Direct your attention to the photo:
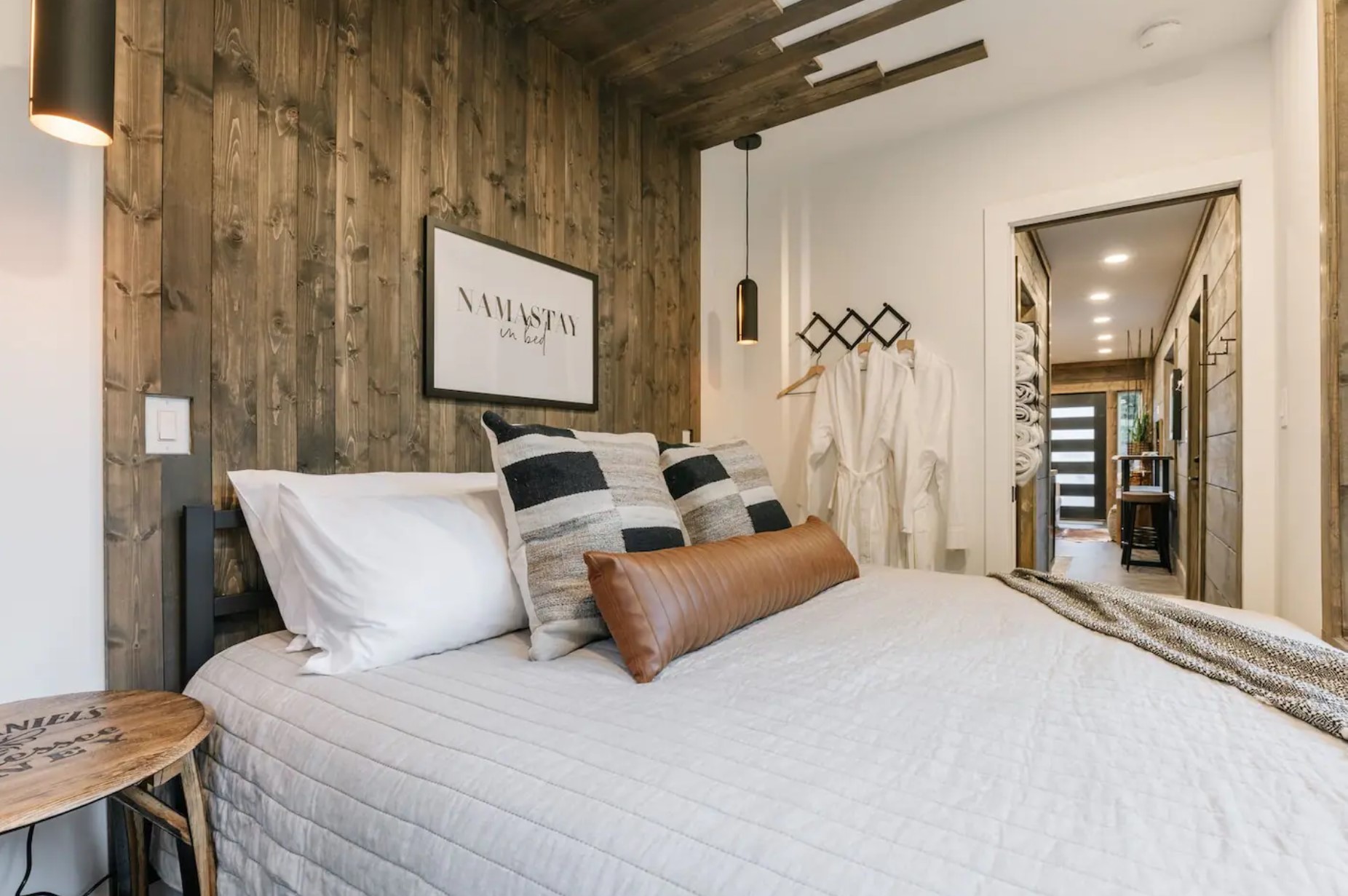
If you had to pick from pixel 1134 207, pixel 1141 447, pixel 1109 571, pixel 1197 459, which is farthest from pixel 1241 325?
pixel 1141 447

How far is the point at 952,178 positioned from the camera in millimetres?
2848

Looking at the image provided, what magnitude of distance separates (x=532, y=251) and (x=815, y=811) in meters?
1.95

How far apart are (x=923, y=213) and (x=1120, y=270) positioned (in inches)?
124

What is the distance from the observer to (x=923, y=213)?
→ 292 centimetres

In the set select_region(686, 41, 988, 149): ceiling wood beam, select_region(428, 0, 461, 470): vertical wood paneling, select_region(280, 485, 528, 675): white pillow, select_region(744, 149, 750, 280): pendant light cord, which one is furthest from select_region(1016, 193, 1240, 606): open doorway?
select_region(280, 485, 528, 675): white pillow

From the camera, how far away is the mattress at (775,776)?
0.63 meters

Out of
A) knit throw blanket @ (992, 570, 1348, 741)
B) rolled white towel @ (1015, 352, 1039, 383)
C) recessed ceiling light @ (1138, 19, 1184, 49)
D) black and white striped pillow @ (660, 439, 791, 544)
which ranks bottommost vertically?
knit throw blanket @ (992, 570, 1348, 741)

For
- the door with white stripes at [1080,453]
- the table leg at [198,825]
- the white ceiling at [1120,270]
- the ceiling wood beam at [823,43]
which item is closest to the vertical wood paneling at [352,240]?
the table leg at [198,825]

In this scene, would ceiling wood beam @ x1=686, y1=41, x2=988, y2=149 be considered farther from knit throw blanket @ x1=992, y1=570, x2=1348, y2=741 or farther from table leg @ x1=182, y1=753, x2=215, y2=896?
table leg @ x1=182, y1=753, x2=215, y2=896

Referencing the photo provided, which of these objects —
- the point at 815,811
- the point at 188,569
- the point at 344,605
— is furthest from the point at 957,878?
the point at 188,569

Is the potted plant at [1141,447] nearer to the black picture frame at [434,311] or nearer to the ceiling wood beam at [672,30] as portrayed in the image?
the ceiling wood beam at [672,30]

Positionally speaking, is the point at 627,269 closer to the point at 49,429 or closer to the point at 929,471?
the point at 929,471

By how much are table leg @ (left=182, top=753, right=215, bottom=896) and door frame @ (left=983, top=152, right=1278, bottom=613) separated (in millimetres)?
2667

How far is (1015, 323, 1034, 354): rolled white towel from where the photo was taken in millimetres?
3273
